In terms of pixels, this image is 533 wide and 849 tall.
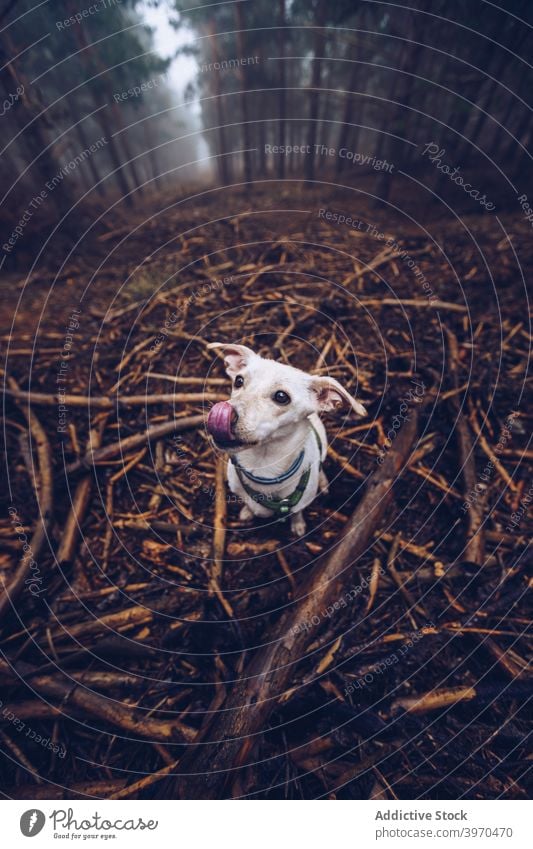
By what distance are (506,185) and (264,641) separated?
19.0 meters

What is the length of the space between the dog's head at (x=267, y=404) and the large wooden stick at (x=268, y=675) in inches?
45.7

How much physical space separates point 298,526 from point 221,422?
65.4 inches

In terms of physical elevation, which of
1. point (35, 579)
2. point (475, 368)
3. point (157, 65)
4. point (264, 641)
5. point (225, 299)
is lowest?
point (264, 641)

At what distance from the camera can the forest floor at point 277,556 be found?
2.49 metres

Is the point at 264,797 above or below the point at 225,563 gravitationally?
below

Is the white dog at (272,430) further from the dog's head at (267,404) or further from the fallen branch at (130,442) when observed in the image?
the fallen branch at (130,442)

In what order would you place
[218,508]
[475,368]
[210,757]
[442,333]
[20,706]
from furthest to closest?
1. [442,333]
2. [475,368]
3. [218,508]
4. [20,706]
5. [210,757]

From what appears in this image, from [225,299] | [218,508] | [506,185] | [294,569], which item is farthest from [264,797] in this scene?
[506,185]

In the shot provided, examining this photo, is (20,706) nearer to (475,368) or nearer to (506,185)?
(475,368)

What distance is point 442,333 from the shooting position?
16.0 feet

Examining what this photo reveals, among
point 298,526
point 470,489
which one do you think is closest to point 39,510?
point 298,526

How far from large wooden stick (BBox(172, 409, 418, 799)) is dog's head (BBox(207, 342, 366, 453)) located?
1162 mm

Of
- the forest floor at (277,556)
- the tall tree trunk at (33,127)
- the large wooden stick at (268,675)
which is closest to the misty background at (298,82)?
the tall tree trunk at (33,127)
